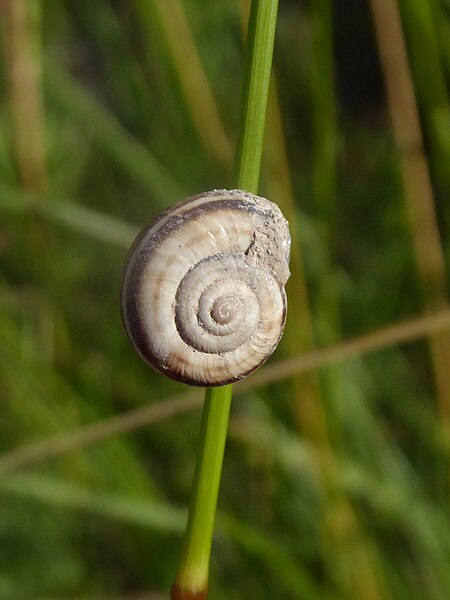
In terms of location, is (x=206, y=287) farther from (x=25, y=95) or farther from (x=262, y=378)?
(x=25, y=95)

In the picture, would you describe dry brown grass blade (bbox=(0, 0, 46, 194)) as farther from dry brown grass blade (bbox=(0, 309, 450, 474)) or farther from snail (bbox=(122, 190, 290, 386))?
snail (bbox=(122, 190, 290, 386))

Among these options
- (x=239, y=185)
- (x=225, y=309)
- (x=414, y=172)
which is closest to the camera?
(x=239, y=185)

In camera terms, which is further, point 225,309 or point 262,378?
point 262,378

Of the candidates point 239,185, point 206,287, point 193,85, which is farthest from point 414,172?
point 239,185

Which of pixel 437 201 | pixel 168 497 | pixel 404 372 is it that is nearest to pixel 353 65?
pixel 437 201

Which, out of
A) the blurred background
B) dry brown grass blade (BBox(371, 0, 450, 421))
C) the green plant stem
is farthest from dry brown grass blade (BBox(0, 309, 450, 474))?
the green plant stem

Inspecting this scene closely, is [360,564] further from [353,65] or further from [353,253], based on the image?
[353,65]

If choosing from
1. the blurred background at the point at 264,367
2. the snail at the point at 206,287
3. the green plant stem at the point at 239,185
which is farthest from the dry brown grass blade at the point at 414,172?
the green plant stem at the point at 239,185
